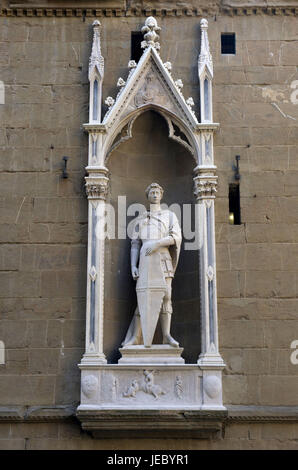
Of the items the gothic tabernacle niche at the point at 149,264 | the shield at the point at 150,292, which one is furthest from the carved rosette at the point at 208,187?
the shield at the point at 150,292

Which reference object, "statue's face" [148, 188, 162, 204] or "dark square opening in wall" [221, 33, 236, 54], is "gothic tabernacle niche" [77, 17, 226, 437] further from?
"dark square opening in wall" [221, 33, 236, 54]

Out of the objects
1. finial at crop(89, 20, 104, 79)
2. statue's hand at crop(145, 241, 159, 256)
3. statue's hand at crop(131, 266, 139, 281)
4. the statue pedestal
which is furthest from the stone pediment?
the statue pedestal

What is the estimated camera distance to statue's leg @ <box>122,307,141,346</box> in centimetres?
1111

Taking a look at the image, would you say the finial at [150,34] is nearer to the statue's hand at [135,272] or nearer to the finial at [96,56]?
the finial at [96,56]

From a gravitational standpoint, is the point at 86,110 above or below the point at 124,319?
above

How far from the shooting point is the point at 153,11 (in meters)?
12.5

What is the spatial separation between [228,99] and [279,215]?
199 centimetres

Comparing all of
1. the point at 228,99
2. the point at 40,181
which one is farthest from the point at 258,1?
the point at 40,181

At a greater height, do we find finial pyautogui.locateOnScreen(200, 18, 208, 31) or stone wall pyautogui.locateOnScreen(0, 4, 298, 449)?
finial pyautogui.locateOnScreen(200, 18, 208, 31)

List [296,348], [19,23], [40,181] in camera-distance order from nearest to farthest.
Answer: [296,348] → [40,181] → [19,23]

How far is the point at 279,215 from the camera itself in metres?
11.5

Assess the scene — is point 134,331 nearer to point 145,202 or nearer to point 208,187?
point 145,202

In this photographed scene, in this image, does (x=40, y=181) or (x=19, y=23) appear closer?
(x=40, y=181)

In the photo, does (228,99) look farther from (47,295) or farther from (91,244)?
(47,295)
